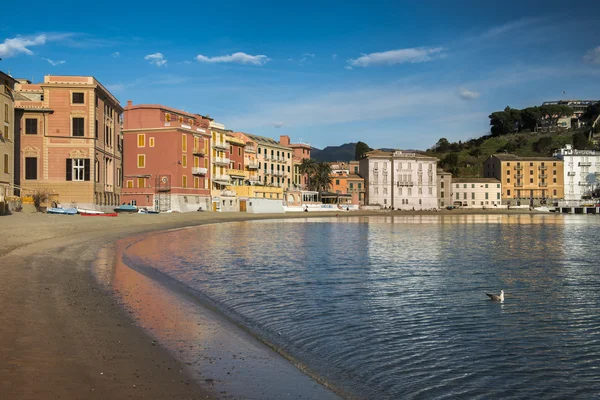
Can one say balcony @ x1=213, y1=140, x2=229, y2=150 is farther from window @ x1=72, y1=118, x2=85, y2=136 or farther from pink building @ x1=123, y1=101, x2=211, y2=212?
window @ x1=72, y1=118, x2=85, y2=136

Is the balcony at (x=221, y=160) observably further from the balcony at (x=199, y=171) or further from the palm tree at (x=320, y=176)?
the palm tree at (x=320, y=176)

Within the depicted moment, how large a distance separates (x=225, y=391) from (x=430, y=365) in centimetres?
405

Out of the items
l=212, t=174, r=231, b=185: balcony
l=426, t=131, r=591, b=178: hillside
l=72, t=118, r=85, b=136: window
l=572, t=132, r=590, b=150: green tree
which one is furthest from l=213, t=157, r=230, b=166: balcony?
l=572, t=132, r=590, b=150: green tree

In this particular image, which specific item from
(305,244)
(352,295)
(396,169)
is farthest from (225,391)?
(396,169)

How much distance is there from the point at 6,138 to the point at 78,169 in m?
9.77

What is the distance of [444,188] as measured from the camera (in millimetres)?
147500

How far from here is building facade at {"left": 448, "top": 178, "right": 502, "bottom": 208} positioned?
14638 cm

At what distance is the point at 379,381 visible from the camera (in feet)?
29.7

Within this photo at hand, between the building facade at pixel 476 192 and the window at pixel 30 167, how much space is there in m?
112

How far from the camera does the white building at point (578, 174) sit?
5960 inches

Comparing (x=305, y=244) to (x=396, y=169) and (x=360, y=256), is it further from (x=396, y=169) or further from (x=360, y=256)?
(x=396, y=169)

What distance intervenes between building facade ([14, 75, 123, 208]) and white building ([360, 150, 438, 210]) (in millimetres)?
86808

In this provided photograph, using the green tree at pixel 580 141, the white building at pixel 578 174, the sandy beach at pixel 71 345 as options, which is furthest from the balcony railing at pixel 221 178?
the green tree at pixel 580 141

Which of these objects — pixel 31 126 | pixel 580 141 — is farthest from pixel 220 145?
pixel 580 141
